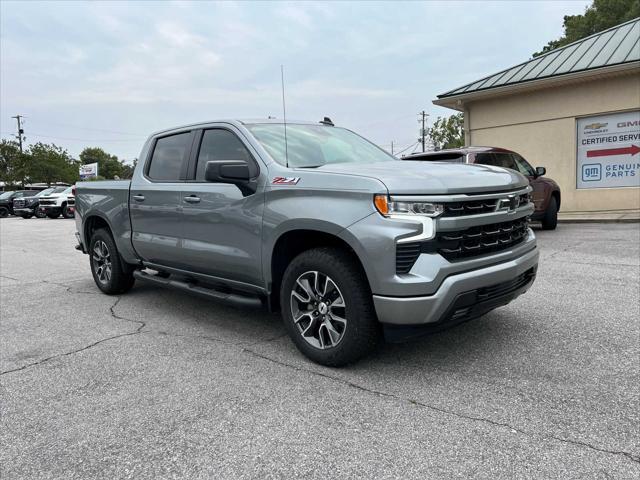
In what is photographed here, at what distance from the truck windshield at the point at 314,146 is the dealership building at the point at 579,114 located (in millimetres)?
11653

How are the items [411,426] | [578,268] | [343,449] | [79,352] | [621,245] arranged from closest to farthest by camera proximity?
[343,449] < [411,426] < [79,352] < [578,268] < [621,245]

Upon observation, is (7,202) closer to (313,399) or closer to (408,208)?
(313,399)

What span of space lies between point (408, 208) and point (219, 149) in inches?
83.1

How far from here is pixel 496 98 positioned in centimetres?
1616

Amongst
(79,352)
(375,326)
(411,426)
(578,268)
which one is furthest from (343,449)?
(578,268)

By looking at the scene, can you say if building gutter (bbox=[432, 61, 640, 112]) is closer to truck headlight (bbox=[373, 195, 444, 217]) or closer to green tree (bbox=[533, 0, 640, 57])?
truck headlight (bbox=[373, 195, 444, 217])

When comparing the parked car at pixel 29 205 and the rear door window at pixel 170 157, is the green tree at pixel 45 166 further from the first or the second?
the rear door window at pixel 170 157

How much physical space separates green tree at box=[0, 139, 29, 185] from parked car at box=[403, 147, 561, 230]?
6150cm

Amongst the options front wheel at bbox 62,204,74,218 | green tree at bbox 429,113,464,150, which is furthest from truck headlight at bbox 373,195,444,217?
green tree at bbox 429,113,464,150

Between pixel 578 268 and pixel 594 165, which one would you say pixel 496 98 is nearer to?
pixel 594 165

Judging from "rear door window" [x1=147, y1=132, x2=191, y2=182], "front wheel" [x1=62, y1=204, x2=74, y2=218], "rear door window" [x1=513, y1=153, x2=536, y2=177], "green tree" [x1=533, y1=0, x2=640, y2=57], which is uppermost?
"green tree" [x1=533, y1=0, x2=640, y2=57]

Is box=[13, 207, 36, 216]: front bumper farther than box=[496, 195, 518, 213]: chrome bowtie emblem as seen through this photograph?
Yes

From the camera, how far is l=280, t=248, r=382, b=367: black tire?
10.8 feet

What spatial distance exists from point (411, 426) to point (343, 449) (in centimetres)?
43
